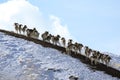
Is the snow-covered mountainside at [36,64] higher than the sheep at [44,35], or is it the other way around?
the sheep at [44,35]

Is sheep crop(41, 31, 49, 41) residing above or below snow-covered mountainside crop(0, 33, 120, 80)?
above

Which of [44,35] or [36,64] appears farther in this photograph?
[44,35]

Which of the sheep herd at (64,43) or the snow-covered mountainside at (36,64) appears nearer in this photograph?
the snow-covered mountainside at (36,64)

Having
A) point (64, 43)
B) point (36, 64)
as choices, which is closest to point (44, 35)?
point (64, 43)

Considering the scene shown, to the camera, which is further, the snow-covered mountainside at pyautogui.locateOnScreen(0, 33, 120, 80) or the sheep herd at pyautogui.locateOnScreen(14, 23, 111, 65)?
the sheep herd at pyautogui.locateOnScreen(14, 23, 111, 65)

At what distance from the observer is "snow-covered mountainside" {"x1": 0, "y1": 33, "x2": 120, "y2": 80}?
62250 mm

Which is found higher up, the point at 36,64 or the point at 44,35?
the point at 44,35

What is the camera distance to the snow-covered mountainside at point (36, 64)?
62.2 meters

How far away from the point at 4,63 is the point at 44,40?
53.2 ft

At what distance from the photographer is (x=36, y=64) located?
65.6 m

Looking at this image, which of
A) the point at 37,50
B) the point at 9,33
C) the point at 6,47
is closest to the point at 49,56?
the point at 37,50

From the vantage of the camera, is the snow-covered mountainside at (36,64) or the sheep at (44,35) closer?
the snow-covered mountainside at (36,64)

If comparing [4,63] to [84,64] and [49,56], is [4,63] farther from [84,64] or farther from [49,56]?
[84,64]

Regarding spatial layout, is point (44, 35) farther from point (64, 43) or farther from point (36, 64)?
point (36, 64)
